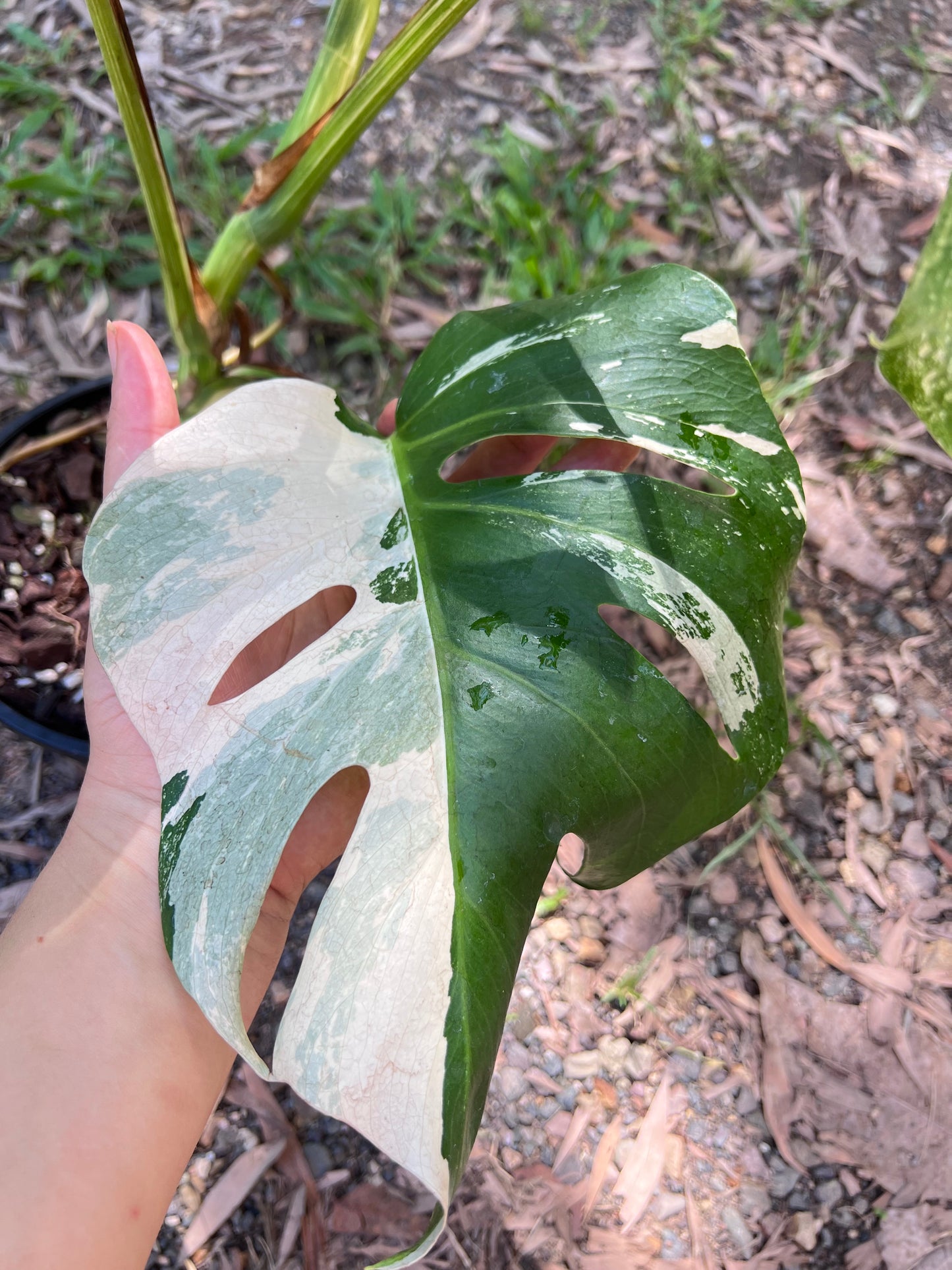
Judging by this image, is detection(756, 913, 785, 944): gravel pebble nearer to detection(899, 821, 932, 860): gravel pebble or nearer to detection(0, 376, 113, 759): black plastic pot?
detection(899, 821, 932, 860): gravel pebble

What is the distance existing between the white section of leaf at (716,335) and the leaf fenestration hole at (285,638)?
369mm

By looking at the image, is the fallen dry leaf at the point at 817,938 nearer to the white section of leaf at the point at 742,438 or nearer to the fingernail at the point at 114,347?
the white section of leaf at the point at 742,438

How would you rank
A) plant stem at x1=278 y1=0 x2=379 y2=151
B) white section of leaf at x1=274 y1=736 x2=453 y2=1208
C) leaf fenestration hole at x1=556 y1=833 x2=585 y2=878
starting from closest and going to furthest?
1. white section of leaf at x1=274 y1=736 x2=453 y2=1208
2. plant stem at x1=278 y1=0 x2=379 y2=151
3. leaf fenestration hole at x1=556 y1=833 x2=585 y2=878

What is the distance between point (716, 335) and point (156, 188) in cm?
48

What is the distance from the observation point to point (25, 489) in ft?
3.19

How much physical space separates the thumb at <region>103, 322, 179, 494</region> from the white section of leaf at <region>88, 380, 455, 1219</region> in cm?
14

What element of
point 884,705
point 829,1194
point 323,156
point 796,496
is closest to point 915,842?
point 884,705

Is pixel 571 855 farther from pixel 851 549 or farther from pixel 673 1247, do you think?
pixel 851 549

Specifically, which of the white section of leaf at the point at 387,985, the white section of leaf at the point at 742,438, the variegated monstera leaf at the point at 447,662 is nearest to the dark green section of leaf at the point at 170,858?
the variegated monstera leaf at the point at 447,662

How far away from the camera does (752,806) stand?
1086 millimetres

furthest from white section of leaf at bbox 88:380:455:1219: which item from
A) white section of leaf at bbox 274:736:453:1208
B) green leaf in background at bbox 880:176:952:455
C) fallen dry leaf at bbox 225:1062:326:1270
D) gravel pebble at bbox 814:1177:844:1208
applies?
gravel pebble at bbox 814:1177:844:1208

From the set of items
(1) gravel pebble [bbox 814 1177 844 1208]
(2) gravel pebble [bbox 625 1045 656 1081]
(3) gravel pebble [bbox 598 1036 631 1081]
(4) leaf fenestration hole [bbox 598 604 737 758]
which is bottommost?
(1) gravel pebble [bbox 814 1177 844 1208]

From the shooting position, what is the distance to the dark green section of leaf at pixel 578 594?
1.83 feet

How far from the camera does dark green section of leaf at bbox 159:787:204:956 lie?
58 centimetres
